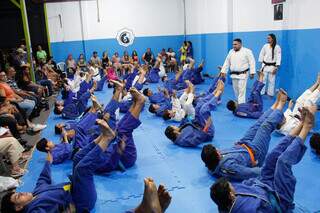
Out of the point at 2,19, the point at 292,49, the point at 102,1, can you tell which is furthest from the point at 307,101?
the point at 2,19

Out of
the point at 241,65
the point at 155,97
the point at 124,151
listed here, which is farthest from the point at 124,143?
the point at 241,65

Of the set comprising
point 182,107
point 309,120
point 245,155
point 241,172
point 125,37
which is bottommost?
point 241,172

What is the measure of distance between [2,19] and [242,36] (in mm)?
12007

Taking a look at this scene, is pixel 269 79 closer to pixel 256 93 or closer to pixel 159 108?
pixel 256 93

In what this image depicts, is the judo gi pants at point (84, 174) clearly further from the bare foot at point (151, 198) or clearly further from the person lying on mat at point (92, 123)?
the person lying on mat at point (92, 123)

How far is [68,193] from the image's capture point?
3145 millimetres

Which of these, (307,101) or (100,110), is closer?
(307,101)

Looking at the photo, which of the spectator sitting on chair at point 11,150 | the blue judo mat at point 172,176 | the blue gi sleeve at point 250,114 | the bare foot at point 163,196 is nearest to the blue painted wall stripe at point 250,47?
the blue gi sleeve at point 250,114

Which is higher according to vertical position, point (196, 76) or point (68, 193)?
point (196, 76)

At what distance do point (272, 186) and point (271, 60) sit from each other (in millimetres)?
5690

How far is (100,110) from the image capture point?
5402mm

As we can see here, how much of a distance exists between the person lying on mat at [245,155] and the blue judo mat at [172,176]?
1.17ft

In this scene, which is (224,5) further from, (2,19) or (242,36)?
(2,19)

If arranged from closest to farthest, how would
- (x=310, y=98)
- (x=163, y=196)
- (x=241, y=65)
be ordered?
(x=163, y=196)
(x=310, y=98)
(x=241, y=65)
